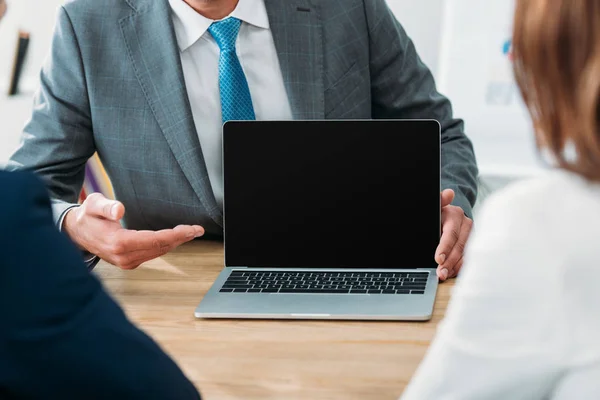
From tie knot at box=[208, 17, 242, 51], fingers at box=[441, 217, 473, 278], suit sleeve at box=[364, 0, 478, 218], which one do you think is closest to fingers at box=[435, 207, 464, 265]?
fingers at box=[441, 217, 473, 278]

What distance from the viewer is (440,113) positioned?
66.9 inches

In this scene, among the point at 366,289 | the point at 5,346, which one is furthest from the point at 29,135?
the point at 5,346

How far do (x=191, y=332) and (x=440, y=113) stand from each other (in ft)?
2.66

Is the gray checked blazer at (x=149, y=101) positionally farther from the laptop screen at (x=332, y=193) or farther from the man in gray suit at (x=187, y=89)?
the laptop screen at (x=332, y=193)

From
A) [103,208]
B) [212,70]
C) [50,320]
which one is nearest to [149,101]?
[212,70]

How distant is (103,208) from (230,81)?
41cm

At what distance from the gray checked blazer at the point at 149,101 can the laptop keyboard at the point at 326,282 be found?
283mm

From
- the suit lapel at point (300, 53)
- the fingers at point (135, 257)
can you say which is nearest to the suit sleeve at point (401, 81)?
the suit lapel at point (300, 53)

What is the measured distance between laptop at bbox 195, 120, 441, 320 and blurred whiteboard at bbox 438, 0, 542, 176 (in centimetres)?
175

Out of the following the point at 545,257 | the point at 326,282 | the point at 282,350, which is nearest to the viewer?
the point at 545,257

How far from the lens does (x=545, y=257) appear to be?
659 millimetres

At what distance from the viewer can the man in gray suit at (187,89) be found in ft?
5.10

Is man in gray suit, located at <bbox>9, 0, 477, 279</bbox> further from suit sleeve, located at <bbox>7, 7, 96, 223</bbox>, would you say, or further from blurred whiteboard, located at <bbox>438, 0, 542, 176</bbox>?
blurred whiteboard, located at <bbox>438, 0, 542, 176</bbox>

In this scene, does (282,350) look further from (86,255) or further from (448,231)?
(86,255)
